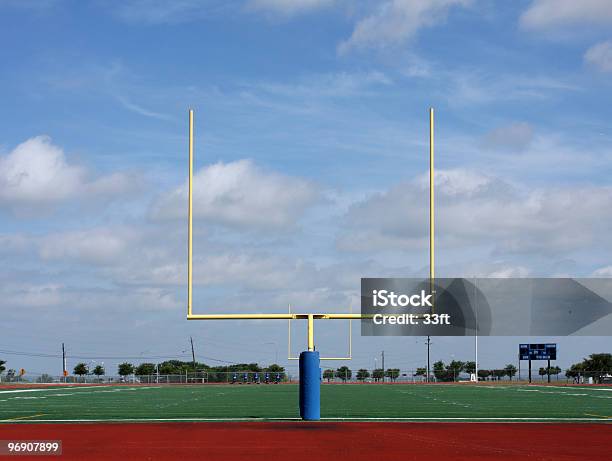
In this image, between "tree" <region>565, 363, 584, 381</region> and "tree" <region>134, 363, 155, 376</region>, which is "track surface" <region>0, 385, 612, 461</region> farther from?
"tree" <region>134, 363, 155, 376</region>

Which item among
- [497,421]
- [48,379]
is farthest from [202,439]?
[48,379]

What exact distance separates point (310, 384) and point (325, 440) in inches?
138

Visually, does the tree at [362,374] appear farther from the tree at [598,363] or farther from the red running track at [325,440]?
the red running track at [325,440]

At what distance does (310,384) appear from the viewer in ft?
51.6

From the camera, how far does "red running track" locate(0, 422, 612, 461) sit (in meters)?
10.6

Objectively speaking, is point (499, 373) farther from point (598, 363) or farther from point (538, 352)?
point (598, 363)

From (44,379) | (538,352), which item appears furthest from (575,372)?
(44,379)

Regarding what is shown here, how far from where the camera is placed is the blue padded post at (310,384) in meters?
15.7

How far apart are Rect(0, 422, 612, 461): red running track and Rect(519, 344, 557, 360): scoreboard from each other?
63.0 m

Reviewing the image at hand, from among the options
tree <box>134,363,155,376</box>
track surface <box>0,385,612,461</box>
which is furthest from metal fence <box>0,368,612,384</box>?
track surface <box>0,385,612,461</box>

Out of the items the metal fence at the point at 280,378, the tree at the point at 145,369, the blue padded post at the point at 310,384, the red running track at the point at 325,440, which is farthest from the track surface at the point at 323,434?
the tree at the point at 145,369

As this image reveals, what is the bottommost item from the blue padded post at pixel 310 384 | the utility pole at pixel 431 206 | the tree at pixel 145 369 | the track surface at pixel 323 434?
the tree at pixel 145 369

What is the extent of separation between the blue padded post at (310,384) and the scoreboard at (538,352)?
2499 inches

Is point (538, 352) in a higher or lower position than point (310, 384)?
lower
